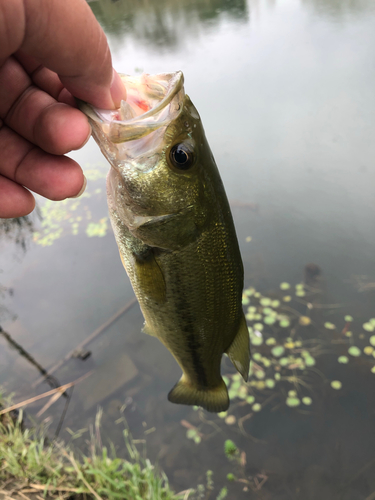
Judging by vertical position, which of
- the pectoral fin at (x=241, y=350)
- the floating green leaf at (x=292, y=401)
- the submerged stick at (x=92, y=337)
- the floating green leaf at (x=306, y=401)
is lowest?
the floating green leaf at (x=306, y=401)

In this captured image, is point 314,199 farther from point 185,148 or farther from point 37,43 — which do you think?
point 37,43

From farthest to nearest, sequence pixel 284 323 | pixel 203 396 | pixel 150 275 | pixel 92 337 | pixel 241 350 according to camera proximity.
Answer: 1. pixel 92 337
2. pixel 284 323
3. pixel 203 396
4. pixel 241 350
5. pixel 150 275

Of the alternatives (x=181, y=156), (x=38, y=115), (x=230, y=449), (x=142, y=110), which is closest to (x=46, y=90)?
(x=38, y=115)

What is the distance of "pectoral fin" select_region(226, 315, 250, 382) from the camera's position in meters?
1.54

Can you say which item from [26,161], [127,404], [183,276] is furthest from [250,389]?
[26,161]

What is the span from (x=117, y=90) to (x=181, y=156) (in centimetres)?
31

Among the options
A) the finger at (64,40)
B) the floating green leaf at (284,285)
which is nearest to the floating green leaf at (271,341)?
the floating green leaf at (284,285)

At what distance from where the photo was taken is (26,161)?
1347mm

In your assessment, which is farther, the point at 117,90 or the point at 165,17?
the point at 165,17

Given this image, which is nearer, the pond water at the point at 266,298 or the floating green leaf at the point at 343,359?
the pond water at the point at 266,298

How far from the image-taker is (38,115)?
4.07 ft

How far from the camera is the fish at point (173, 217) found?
111cm

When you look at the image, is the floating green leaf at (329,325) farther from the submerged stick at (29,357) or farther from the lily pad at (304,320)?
the submerged stick at (29,357)

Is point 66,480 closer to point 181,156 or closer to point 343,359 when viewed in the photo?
point 181,156
